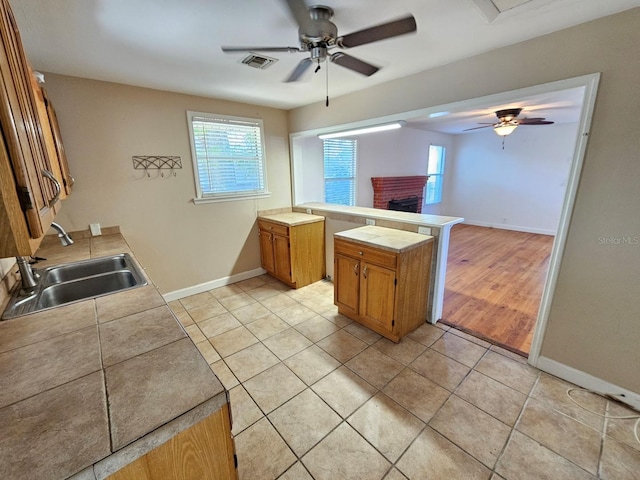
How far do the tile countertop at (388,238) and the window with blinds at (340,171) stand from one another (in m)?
1.82

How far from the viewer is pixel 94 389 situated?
797 mm

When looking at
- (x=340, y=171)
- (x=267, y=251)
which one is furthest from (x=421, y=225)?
(x=340, y=171)

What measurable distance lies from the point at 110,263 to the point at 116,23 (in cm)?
150

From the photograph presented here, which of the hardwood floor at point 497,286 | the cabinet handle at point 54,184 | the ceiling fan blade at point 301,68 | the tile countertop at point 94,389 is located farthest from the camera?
the hardwood floor at point 497,286

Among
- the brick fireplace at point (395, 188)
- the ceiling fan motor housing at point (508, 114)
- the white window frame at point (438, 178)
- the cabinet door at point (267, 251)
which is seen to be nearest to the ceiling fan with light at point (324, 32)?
the cabinet door at point (267, 251)

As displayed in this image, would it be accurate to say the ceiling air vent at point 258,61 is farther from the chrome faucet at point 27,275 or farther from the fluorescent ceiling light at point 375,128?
the chrome faucet at point 27,275

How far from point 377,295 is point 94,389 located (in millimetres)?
1998

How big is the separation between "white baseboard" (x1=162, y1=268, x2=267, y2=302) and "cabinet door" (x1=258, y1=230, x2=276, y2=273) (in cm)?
19

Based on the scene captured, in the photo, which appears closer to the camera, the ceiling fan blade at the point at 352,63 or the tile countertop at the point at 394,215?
the ceiling fan blade at the point at 352,63

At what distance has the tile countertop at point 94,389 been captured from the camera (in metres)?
0.61

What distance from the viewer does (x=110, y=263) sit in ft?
6.43

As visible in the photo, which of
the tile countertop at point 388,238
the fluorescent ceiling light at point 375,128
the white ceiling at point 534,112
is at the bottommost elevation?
the tile countertop at point 388,238

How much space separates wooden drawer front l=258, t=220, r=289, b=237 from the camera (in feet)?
10.8

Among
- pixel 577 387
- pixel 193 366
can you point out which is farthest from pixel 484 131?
pixel 193 366
